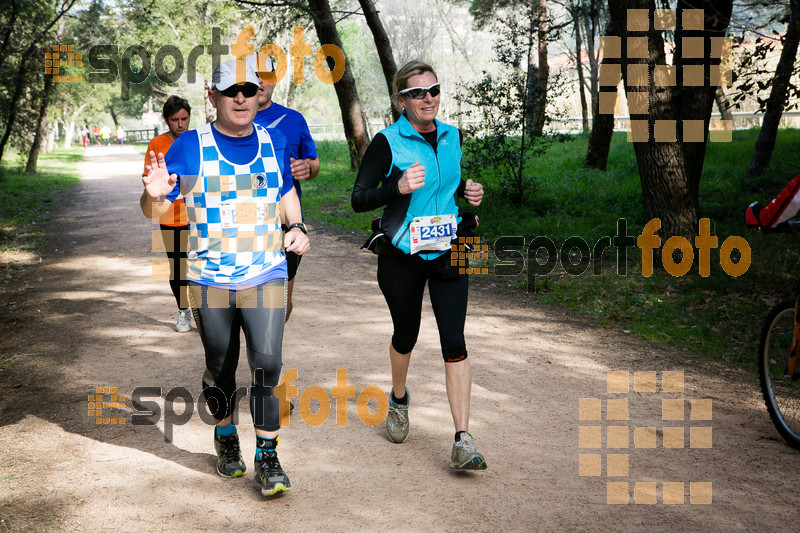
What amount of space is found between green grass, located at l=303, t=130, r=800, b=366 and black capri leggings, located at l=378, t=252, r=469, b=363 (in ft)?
11.6

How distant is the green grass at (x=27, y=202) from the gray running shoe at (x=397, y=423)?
34.3 ft

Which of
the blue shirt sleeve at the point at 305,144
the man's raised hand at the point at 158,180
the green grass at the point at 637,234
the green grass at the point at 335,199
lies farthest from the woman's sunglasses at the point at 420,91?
the green grass at the point at 335,199

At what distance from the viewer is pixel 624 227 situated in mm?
11352

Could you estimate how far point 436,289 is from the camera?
14.3ft

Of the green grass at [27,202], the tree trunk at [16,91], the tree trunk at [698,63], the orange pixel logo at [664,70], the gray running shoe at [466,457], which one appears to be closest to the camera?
the gray running shoe at [466,457]

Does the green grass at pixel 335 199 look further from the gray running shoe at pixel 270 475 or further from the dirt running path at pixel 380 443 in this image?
the gray running shoe at pixel 270 475

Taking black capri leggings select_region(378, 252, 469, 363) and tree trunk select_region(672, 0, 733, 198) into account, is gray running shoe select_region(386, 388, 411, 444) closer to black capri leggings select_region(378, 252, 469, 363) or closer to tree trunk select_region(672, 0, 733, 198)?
black capri leggings select_region(378, 252, 469, 363)

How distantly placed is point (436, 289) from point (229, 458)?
1543 millimetres

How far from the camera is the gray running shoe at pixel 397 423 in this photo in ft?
15.7

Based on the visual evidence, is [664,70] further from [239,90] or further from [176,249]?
[239,90]

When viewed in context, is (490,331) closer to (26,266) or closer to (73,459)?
(73,459)

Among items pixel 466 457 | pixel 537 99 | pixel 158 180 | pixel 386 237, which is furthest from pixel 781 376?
pixel 537 99

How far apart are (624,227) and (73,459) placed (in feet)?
29.2

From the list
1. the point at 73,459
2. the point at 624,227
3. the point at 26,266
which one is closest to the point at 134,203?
the point at 26,266
